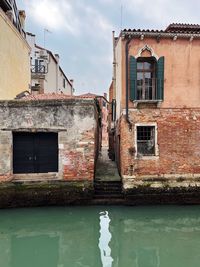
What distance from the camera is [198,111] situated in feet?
34.6

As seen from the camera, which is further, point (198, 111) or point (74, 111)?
point (198, 111)

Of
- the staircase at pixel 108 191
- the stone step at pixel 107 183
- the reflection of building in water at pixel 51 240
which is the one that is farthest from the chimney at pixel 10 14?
the reflection of building in water at pixel 51 240

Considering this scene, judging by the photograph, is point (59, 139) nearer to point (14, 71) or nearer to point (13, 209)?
point (13, 209)

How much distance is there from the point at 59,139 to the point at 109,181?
2.29m

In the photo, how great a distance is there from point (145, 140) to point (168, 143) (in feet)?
2.69

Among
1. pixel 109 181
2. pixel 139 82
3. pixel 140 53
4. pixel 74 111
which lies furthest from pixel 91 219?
pixel 140 53

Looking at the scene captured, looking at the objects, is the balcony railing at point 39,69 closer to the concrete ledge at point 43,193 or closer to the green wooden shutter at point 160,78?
the green wooden shutter at point 160,78

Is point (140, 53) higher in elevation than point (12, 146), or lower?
higher

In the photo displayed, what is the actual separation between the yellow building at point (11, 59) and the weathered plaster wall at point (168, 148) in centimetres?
Result: 582

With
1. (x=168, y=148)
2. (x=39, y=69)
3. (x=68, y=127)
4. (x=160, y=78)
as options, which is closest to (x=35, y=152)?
(x=68, y=127)

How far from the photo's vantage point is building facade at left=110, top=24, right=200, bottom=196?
10.3 m

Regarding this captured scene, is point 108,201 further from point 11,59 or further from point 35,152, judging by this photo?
point 11,59

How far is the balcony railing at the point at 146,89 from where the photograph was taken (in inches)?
417

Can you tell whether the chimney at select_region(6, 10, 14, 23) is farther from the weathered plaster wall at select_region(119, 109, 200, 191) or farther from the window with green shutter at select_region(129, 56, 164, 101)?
the weathered plaster wall at select_region(119, 109, 200, 191)
